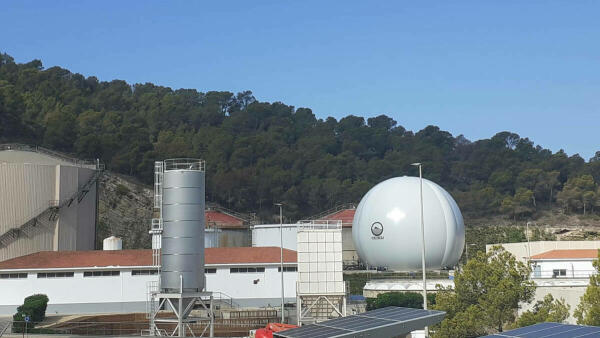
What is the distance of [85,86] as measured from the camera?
168125 mm

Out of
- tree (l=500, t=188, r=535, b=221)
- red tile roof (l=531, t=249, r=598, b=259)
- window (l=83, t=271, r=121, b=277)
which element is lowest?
window (l=83, t=271, r=121, b=277)

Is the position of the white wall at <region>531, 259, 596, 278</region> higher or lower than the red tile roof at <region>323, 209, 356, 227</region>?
lower

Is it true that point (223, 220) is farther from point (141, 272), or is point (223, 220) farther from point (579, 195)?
point (579, 195)

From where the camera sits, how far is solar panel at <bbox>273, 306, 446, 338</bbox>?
53.8ft

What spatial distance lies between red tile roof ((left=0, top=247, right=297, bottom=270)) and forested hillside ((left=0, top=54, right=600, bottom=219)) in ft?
188

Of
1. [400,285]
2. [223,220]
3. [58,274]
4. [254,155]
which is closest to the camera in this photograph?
[58,274]

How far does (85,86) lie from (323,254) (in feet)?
463

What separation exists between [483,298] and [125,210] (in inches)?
2954

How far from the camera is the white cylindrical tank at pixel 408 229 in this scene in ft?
170

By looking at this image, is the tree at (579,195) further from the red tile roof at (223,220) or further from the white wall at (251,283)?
the white wall at (251,283)

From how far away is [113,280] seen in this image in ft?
167

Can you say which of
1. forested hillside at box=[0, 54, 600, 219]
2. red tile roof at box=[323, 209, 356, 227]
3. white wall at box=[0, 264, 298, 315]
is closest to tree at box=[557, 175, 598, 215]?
forested hillside at box=[0, 54, 600, 219]

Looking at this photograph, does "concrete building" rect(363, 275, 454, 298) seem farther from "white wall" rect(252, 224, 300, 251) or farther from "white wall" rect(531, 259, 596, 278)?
"white wall" rect(252, 224, 300, 251)

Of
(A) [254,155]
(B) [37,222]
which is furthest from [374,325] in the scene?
(A) [254,155]
